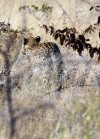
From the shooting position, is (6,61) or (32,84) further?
(6,61)

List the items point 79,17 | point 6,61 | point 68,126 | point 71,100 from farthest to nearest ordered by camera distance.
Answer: point 79,17 < point 6,61 < point 71,100 < point 68,126

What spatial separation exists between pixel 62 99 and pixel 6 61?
6.66ft

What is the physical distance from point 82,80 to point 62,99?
2.76 feet

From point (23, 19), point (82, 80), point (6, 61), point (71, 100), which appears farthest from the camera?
point (23, 19)

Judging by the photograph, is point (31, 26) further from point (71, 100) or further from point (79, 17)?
point (71, 100)

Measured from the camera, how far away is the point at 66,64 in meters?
5.75

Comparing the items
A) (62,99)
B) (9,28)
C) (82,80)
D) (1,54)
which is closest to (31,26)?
(9,28)

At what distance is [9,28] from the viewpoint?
7.90 m

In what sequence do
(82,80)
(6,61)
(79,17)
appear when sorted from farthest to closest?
1. (79,17)
2. (6,61)
3. (82,80)

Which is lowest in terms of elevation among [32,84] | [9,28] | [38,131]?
[38,131]

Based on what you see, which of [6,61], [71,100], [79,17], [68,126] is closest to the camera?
[68,126]

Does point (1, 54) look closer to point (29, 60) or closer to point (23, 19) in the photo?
point (29, 60)

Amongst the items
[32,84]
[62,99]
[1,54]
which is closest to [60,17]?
[1,54]

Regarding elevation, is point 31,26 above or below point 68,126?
above
